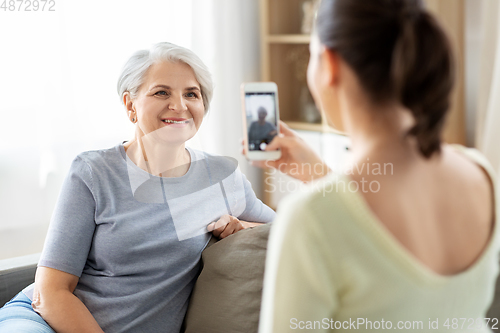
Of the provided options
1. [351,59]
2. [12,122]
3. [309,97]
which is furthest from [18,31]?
[351,59]

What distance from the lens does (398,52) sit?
553 millimetres

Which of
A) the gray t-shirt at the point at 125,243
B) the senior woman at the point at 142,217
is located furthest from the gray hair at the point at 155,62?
the gray t-shirt at the point at 125,243

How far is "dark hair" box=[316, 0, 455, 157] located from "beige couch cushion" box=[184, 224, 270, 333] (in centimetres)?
66

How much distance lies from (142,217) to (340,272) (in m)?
0.77

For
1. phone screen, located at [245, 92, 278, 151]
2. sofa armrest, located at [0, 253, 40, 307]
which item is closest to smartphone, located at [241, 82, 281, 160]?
phone screen, located at [245, 92, 278, 151]

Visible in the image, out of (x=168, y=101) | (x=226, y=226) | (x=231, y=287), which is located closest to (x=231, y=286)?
(x=231, y=287)

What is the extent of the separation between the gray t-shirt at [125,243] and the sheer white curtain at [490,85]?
1.34 m

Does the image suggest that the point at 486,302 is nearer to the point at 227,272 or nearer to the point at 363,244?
the point at 363,244

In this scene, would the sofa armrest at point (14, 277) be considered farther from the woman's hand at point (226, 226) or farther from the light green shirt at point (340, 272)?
the light green shirt at point (340, 272)

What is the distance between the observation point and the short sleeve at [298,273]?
1.88 ft

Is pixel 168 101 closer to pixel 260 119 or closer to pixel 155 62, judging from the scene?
pixel 155 62

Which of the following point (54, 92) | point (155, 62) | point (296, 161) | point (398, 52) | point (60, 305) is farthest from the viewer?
point (54, 92)

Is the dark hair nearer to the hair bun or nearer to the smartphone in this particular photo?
the hair bun

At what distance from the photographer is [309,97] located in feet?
9.49
